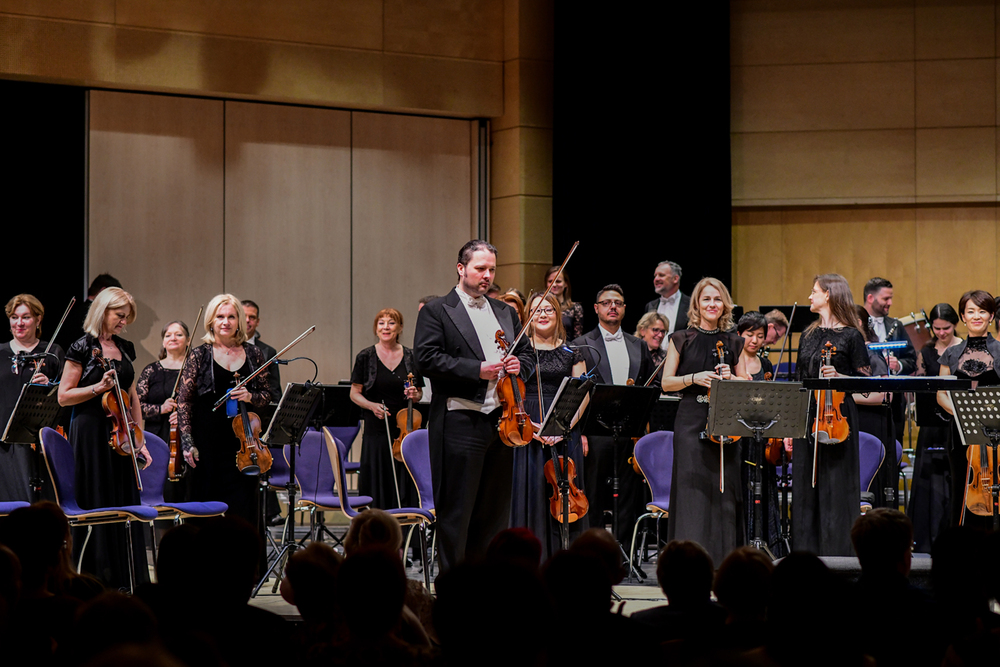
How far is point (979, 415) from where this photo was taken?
5.00 metres

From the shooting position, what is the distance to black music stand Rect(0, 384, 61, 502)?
17.1ft

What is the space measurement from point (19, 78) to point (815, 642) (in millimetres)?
7622

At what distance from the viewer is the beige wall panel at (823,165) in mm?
9438

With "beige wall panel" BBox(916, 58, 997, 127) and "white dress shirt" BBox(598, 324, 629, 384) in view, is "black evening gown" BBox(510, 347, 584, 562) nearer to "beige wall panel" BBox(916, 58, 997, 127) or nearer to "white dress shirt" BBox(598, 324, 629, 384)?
"white dress shirt" BBox(598, 324, 629, 384)

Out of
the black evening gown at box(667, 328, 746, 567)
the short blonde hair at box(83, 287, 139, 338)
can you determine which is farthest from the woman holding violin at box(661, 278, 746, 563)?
the short blonde hair at box(83, 287, 139, 338)

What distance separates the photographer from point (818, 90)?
9.52 metres

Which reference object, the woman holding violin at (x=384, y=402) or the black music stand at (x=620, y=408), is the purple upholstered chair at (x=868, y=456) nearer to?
the black music stand at (x=620, y=408)

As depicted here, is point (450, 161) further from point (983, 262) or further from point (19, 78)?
point (983, 262)

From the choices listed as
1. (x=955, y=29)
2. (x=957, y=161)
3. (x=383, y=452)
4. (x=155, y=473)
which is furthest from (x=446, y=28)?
(x=155, y=473)

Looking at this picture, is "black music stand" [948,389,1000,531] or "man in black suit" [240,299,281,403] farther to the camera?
"man in black suit" [240,299,281,403]

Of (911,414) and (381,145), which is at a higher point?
(381,145)

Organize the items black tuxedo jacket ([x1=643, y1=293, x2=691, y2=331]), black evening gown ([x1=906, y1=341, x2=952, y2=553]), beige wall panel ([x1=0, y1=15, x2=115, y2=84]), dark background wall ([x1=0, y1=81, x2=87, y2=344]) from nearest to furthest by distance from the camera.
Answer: black evening gown ([x1=906, y1=341, x2=952, y2=553])
beige wall panel ([x1=0, y1=15, x2=115, y2=84])
dark background wall ([x1=0, y1=81, x2=87, y2=344])
black tuxedo jacket ([x1=643, y1=293, x2=691, y2=331])

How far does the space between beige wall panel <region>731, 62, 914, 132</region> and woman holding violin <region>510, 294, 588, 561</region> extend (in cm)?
407

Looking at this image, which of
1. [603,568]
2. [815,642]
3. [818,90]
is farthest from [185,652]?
[818,90]
